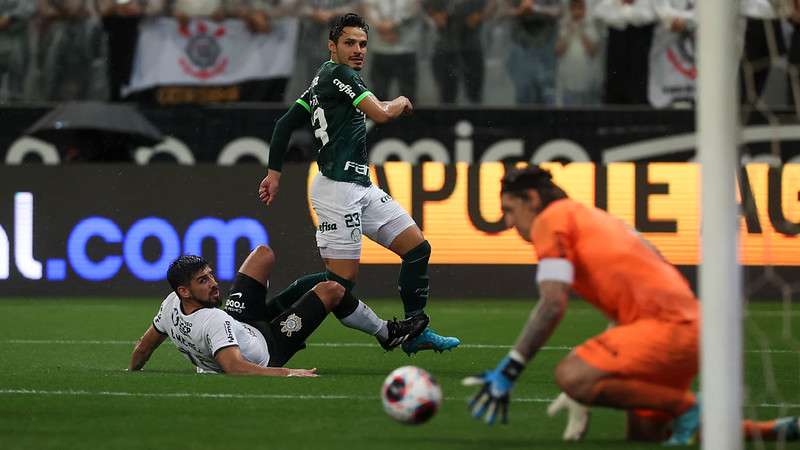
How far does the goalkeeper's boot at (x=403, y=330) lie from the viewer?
952cm

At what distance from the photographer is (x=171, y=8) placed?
1623cm

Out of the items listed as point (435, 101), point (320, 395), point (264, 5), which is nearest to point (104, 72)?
point (264, 5)

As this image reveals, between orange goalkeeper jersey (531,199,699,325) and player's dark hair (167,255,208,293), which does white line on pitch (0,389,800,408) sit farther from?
orange goalkeeper jersey (531,199,699,325)

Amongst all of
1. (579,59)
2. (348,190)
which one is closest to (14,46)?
(579,59)

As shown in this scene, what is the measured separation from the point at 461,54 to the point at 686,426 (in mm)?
9998

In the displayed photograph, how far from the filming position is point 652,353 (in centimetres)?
627

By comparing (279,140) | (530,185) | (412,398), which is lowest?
(412,398)

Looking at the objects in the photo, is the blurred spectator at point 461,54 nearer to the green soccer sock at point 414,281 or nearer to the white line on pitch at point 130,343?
the white line on pitch at point 130,343

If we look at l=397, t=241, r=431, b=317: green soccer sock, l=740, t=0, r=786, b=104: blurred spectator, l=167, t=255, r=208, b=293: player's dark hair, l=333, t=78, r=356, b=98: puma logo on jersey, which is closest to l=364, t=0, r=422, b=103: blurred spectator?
l=740, t=0, r=786, b=104: blurred spectator

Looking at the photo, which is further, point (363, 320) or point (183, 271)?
point (363, 320)

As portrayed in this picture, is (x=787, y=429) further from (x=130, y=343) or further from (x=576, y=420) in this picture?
(x=130, y=343)

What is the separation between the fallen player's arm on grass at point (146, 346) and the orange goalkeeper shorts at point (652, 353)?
11.3 feet

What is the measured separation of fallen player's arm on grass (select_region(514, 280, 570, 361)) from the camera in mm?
6031

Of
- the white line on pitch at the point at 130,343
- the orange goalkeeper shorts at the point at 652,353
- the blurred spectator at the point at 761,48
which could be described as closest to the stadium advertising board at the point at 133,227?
the white line on pitch at the point at 130,343
